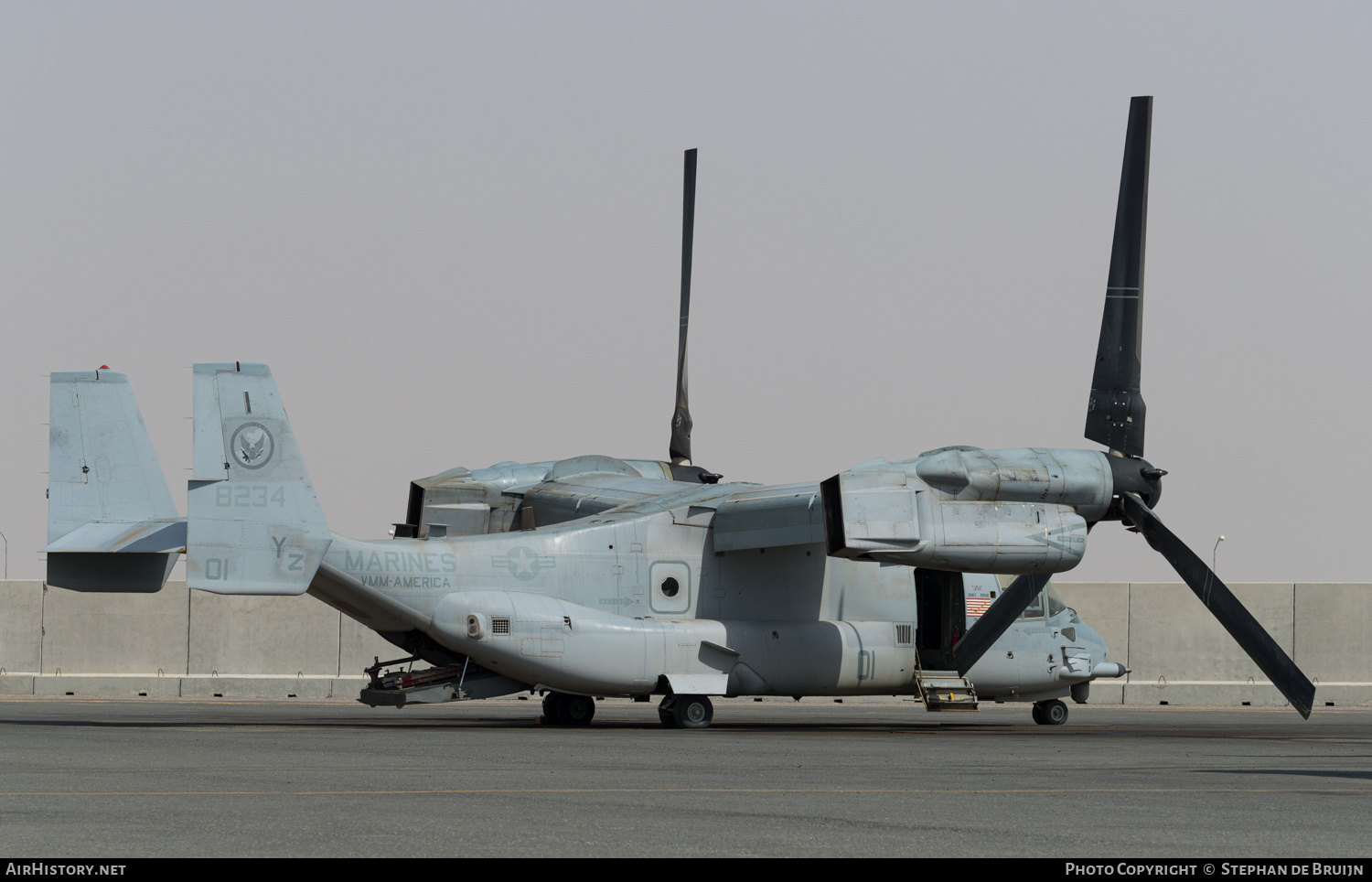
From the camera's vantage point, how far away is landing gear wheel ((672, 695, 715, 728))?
25.7 metres

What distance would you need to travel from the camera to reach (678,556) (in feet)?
87.5

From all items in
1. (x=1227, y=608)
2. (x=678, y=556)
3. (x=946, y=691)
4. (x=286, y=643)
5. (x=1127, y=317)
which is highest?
(x=1127, y=317)

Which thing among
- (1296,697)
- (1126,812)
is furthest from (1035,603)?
(1126,812)

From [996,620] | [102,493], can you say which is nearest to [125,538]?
[102,493]

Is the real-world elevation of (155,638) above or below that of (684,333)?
below

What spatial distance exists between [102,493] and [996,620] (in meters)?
14.3

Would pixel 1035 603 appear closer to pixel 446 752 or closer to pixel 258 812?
pixel 446 752

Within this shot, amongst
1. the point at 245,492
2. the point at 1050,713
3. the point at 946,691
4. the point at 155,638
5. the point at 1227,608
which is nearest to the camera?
the point at 245,492

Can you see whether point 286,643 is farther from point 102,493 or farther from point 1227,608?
point 1227,608

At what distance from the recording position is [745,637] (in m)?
26.6

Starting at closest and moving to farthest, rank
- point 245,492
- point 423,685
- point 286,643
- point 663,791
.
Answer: point 663,791 < point 245,492 < point 423,685 < point 286,643

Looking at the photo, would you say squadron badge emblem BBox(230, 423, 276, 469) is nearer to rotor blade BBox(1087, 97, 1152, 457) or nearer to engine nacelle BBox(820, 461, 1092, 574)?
engine nacelle BBox(820, 461, 1092, 574)

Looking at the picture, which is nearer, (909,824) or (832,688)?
(909,824)

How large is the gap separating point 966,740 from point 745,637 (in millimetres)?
5162
